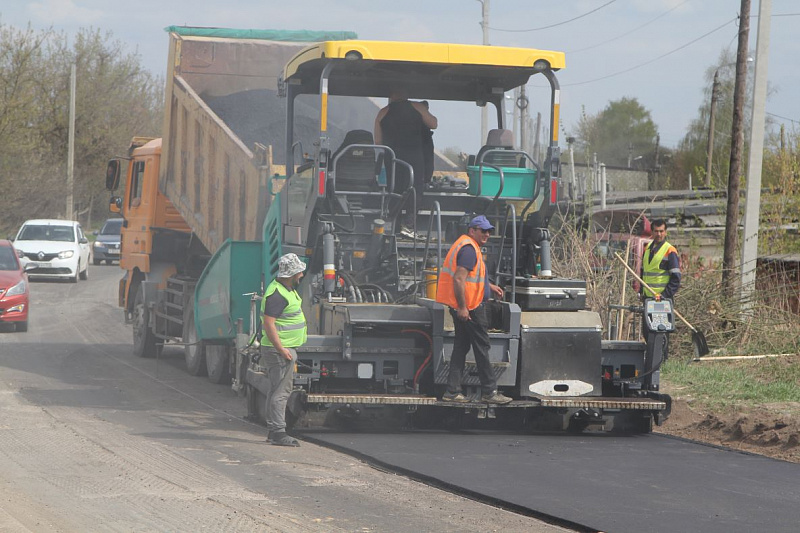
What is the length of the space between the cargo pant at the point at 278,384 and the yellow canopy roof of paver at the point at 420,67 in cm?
254

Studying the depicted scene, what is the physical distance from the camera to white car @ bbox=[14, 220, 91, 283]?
27094 mm

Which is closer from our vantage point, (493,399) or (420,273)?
(493,399)

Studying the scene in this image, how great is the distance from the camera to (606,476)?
7523mm

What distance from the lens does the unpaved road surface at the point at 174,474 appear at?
20.0 ft

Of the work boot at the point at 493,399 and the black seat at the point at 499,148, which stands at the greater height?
the black seat at the point at 499,148

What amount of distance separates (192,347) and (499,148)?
5.31 meters

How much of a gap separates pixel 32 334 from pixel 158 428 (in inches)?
327

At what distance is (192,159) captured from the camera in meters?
14.0

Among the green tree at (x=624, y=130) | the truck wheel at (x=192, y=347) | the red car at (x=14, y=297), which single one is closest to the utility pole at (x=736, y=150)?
the truck wheel at (x=192, y=347)

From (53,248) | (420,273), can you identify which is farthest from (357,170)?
(53,248)

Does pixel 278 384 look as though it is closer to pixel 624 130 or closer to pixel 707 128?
pixel 707 128

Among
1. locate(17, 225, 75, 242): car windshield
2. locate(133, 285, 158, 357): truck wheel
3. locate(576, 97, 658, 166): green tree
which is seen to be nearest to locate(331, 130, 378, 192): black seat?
locate(133, 285, 158, 357): truck wheel

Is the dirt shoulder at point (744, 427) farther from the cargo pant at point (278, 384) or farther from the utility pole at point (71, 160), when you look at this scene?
the utility pole at point (71, 160)

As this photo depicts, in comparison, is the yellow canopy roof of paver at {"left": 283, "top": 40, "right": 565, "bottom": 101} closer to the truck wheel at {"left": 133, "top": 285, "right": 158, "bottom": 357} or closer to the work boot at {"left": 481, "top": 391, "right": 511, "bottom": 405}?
the work boot at {"left": 481, "top": 391, "right": 511, "bottom": 405}
